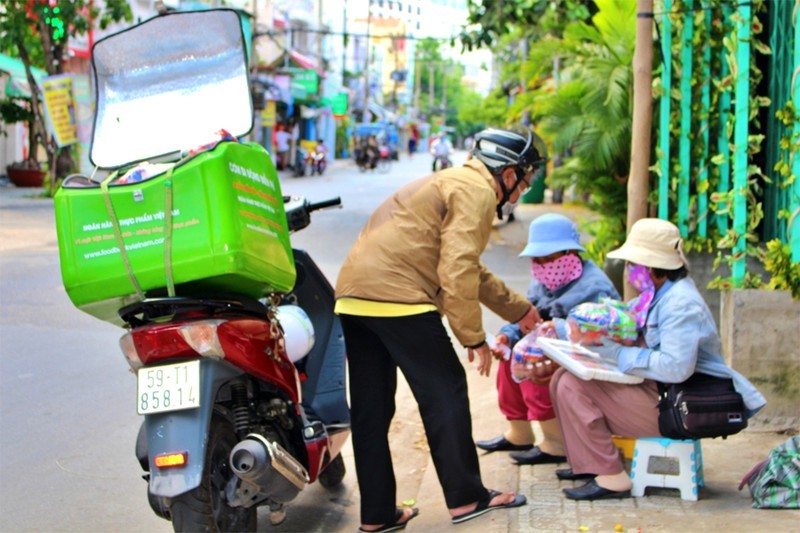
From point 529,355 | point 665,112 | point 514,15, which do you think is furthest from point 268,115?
point 529,355

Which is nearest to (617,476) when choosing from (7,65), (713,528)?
(713,528)

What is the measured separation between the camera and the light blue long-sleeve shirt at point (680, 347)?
4.19m

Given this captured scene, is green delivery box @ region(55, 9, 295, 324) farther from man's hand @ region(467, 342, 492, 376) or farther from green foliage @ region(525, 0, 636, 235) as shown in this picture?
green foliage @ region(525, 0, 636, 235)

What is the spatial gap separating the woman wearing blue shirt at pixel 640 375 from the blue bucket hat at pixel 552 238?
0.42m

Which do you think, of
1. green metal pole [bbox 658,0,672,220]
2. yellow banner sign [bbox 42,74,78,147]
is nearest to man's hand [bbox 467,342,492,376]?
green metal pole [bbox 658,0,672,220]

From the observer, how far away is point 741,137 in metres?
5.51

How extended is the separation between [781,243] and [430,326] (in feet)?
7.28

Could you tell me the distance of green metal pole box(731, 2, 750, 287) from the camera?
18.1ft

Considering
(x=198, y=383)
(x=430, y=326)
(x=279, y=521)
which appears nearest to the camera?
(x=198, y=383)

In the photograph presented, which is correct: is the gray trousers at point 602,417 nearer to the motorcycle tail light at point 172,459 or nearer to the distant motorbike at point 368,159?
the motorcycle tail light at point 172,459

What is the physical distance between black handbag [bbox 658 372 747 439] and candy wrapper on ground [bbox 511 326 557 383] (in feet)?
2.16

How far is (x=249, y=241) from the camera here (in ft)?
11.9

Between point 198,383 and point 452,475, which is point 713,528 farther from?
point 198,383

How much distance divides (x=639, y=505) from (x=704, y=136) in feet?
7.84
